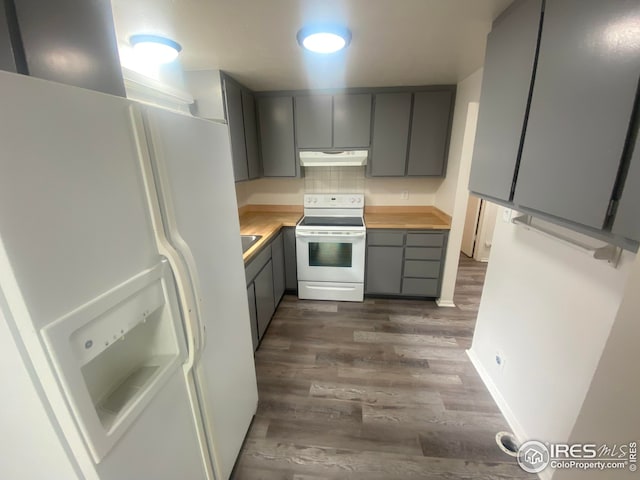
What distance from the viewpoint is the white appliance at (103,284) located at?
18.5 inches

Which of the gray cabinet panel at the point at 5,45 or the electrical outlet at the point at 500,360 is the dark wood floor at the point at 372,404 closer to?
the electrical outlet at the point at 500,360

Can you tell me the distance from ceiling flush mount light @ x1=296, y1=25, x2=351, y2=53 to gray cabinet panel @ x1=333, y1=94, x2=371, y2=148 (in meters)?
1.13

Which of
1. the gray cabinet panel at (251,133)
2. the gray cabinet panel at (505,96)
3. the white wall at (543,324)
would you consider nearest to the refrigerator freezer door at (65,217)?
the gray cabinet panel at (505,96)

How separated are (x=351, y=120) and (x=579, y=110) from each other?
2.11 m

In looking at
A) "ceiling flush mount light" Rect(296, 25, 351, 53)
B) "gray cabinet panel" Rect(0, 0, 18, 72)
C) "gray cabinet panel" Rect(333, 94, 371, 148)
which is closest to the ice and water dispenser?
"gray cabinet panel" Rect(0, 0, 18, 72)

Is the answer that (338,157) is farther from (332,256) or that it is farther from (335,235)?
(332,256)

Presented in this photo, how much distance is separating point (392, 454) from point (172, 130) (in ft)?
6.18

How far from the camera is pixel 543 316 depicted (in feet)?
4.51

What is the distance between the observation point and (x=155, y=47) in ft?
5.26

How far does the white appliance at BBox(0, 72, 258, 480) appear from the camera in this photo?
0.47m

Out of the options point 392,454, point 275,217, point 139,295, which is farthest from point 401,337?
point 139,295

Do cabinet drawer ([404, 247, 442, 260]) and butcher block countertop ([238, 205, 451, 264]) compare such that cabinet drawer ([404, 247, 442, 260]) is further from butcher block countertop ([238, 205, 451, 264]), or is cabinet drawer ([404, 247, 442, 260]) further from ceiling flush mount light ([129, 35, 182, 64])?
ceiling flush mount light ([129, 35, 182, 64])

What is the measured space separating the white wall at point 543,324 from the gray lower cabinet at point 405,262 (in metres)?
0.84

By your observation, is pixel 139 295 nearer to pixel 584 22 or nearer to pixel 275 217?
pixel 584 22
